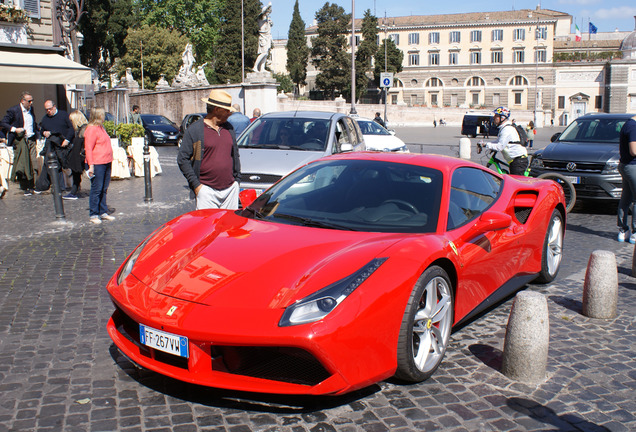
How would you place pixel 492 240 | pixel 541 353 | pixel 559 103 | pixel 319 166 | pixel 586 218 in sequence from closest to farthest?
pixel 541 353 → pixel 492 240 → pixel 319 166 → pixel 586 218 → pixel 559 103

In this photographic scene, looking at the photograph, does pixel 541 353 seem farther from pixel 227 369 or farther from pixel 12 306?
→ pixel 12 306

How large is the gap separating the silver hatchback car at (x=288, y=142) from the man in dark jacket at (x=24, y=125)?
5331mm

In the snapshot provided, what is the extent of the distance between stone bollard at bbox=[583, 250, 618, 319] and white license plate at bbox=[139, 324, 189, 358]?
3.68 m

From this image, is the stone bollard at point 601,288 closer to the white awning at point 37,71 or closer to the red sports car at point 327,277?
the red sports car at point 327,277

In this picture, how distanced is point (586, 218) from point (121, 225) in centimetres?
775

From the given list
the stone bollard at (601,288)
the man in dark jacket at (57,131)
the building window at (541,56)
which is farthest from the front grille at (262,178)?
the building window at (541,56)

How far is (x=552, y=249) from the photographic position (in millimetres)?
6469

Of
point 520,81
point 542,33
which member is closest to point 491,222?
point 520,81

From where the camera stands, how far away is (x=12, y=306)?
562 centimetres

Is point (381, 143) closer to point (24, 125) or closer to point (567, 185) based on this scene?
point (567, 185)

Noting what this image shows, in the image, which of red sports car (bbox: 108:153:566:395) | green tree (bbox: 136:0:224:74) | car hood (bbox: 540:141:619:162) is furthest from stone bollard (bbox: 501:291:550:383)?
green tree (bbox: 136:0:224:74)

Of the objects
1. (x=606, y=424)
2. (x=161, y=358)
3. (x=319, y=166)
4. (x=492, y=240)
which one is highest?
(x=319, y=166)

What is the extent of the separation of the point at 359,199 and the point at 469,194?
978 mm

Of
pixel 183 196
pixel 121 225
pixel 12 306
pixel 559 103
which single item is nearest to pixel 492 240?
pixel 12 306
